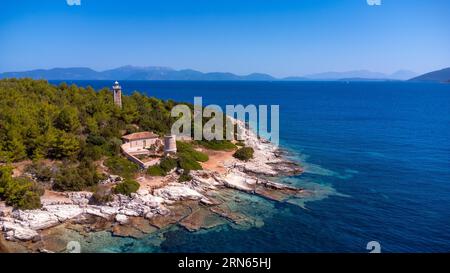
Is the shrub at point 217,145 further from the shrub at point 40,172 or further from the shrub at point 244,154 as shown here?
the shrub at point 40,172

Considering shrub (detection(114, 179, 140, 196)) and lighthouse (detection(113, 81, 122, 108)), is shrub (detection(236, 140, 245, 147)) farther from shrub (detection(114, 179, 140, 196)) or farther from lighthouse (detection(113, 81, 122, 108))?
shrub (detection(114, 179, 140, 196))

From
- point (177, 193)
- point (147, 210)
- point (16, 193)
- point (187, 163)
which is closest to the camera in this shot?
point (16, 193)

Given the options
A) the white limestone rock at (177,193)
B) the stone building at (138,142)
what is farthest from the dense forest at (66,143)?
the white limestone rock at (177,193)

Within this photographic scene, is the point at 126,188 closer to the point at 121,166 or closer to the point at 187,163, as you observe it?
the point at 121,166

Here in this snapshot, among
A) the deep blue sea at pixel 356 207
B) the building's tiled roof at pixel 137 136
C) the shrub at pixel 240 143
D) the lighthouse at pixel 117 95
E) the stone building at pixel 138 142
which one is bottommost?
the deep blue sea at pixel 356 207

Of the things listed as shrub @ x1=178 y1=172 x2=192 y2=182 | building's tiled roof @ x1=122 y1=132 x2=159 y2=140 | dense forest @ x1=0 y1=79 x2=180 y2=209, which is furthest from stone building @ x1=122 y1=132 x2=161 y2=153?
shrub @ x1=178 y1=172 x2=192 y2=182

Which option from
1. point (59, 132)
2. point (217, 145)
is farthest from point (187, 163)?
point (59, 132)
